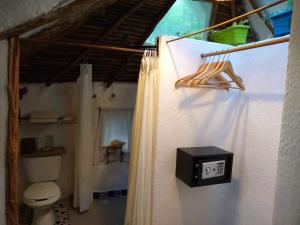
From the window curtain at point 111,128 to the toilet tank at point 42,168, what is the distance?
61cm

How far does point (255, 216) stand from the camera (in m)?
1.93

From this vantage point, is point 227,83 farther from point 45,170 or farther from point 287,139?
point 45,170

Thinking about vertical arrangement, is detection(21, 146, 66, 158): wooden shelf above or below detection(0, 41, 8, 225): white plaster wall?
below

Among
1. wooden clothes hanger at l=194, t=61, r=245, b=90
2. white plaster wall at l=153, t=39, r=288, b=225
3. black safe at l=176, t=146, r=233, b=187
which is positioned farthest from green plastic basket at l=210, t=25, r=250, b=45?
black safe at l=176, t=146, r=233, b=187

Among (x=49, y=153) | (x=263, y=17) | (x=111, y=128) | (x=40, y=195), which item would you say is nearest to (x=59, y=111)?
(x=49, y=153)

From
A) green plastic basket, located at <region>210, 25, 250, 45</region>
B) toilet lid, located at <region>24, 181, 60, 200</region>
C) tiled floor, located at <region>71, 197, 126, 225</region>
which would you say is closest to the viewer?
green plastic basket, located at <region>210, 25, 250, 45</region>

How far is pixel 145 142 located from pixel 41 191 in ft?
4.98

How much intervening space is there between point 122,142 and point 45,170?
3.66ft

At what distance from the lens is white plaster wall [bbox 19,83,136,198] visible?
9.50ft

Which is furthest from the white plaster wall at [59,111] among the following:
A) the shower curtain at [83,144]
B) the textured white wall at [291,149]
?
the textured white wall at [291,149]

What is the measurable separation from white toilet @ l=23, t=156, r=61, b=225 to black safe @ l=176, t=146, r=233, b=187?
1.52 metres

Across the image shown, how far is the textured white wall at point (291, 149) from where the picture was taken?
45 centimetres

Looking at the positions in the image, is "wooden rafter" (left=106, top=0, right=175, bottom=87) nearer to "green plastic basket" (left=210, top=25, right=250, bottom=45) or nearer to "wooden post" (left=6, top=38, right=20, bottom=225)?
"green plastic basket" (left=210, top=25, right=250, bottom=45)

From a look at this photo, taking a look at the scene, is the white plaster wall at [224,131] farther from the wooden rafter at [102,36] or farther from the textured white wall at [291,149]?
the textured white wall at [291,149]
